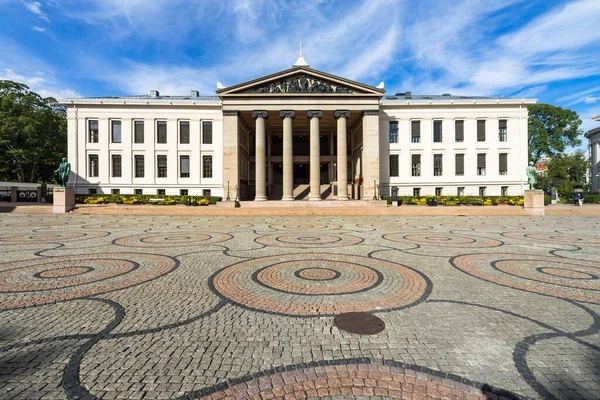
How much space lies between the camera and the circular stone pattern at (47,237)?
10.8 m

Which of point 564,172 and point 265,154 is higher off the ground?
point 265,154

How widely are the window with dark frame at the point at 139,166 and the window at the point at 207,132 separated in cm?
989

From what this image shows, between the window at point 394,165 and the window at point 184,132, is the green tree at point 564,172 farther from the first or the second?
the window at point 184,132

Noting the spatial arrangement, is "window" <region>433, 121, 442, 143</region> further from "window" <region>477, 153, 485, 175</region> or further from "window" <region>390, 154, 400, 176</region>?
"window" <region>390, 154, 400, 176</region>

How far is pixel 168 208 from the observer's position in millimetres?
24438

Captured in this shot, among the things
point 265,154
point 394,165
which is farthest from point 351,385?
point 394,165

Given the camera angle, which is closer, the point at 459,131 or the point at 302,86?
the point at 302,86

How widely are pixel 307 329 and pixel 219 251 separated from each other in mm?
5939

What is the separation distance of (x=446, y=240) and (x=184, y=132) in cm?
4217

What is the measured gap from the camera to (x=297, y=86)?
3644cm

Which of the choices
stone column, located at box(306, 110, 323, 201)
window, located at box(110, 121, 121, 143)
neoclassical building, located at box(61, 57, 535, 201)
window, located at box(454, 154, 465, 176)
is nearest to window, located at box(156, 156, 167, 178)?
neoclassical building, located at box(61, 57, 535, 201)

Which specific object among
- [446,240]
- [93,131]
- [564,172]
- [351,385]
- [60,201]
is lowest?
[351,385]

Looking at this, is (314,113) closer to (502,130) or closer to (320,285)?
(502,130)

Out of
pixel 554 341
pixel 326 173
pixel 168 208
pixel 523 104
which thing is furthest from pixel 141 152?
pixel 523 104
